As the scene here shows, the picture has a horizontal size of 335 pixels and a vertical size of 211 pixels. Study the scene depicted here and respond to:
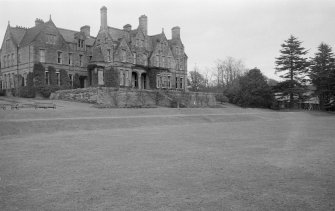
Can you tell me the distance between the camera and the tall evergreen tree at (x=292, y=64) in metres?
63.2

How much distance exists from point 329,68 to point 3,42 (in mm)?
56592

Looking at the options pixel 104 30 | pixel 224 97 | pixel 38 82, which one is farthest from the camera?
pixel 224 97

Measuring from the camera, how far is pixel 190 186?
27.5 feet

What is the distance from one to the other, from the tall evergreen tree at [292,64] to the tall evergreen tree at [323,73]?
1985 mm

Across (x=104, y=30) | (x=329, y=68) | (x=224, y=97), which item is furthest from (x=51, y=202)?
(x=329, y=68)

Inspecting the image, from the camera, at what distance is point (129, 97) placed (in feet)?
140

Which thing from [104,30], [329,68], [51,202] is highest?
[104,30]

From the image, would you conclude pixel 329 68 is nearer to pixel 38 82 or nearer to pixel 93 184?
pixel 38 82

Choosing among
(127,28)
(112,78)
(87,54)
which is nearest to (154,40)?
(127,28)

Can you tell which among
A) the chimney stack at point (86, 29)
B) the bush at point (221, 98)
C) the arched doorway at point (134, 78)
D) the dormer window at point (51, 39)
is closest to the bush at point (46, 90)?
the dormer window at point (51, 39)

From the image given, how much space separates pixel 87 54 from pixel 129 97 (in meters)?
15.3

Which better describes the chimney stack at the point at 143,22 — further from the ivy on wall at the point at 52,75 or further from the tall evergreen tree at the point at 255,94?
the tall evergreen tree at the point at 255,94

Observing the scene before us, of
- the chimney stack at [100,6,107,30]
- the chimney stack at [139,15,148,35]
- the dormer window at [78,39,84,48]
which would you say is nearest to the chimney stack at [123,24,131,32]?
the chimney stack at [139,15,148,35]

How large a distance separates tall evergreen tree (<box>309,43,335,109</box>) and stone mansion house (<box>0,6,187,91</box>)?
27293mm
